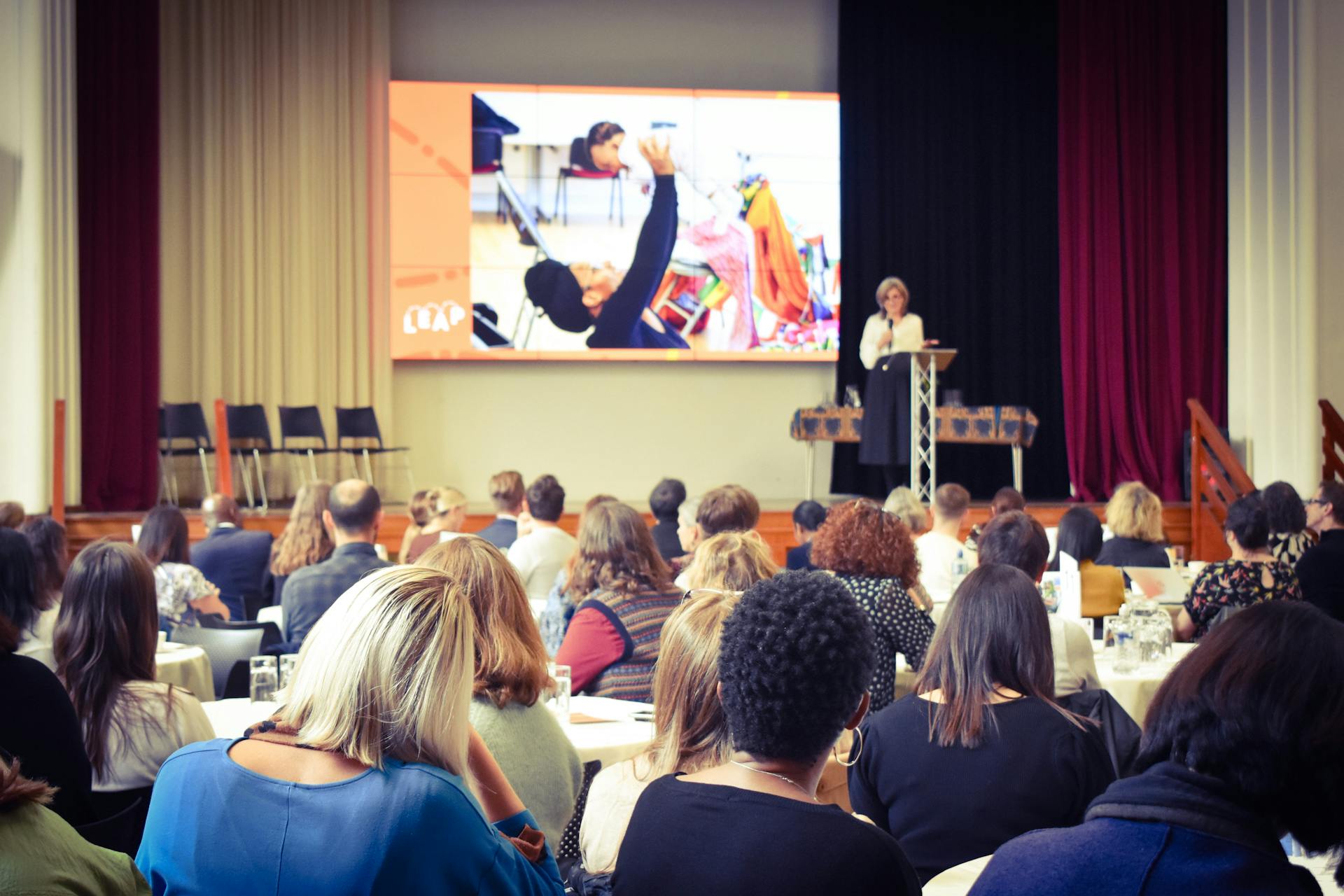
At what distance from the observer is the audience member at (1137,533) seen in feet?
17.5

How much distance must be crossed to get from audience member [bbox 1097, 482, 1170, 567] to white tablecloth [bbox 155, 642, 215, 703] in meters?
3.55

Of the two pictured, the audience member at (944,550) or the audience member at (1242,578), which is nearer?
the audience member at (1242,578)

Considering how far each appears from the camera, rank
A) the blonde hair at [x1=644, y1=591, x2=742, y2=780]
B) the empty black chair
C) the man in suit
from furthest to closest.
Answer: the empty black chair → the man in suit → the blonde hair at [x1=644, y1=591, x2=742, y2=780]

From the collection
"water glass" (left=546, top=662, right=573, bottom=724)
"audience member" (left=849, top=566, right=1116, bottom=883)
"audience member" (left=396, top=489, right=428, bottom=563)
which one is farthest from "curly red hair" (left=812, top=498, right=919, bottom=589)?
"audience member" (left=396, top=489, right=428, bottom=563)

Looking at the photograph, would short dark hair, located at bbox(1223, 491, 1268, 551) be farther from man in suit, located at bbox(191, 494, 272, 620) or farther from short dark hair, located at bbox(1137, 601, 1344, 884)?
man in suit, located at bbox(191, 494, 272, 620)

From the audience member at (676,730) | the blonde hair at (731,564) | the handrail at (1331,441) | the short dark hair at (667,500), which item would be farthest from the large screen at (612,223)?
the audience member at (676,730)

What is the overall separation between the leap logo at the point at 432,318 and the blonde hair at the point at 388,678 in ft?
29.8

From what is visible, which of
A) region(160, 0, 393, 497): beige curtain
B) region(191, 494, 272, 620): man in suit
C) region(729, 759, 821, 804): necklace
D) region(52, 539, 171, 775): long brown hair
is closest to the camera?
region(729, 759, 821, 804): necklace

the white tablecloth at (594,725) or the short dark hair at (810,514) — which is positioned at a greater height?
the short dark hair at (810,514)

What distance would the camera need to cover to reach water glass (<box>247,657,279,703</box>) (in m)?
3.42

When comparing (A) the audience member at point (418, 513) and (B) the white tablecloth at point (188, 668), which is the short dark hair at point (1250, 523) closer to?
(B) the white tablecloth at point (188, 668)

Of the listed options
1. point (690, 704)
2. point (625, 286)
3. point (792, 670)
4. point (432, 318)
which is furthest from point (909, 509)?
point (432, 318)

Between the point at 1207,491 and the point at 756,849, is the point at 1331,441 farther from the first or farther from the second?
the point at 756,849

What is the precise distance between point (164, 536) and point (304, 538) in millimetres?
654
